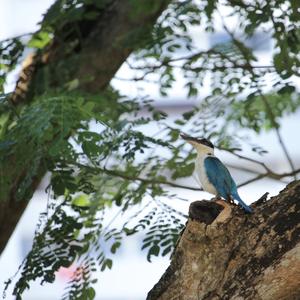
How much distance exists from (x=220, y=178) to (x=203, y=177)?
0.10 meters

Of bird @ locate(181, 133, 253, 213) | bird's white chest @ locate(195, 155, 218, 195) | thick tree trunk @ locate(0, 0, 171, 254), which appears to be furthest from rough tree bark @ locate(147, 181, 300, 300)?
thick tree trunk @ locate(0, 0, 171, 254)

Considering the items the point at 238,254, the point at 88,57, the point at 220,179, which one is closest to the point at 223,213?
the point at 238,254

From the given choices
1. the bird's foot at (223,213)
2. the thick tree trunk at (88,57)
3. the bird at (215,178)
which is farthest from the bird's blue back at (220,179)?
the thick tree trunk at (88,57)

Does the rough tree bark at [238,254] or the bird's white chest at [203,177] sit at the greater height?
the bird's white chest at [203,177]

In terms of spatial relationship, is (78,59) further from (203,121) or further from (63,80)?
(203,121)

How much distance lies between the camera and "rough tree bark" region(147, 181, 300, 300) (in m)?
3.35

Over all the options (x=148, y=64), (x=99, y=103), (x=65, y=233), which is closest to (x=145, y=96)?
(x=148, y=64)

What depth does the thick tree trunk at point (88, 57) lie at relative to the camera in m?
5.07

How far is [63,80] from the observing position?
204 inches

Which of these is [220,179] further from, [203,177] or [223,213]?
[223,213]

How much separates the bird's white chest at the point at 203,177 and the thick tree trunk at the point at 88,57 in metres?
1.18

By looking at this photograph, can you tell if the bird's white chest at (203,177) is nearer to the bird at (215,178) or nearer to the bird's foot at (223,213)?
the bird at (215,178)

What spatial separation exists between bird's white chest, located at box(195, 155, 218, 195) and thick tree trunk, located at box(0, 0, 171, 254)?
1185 mm

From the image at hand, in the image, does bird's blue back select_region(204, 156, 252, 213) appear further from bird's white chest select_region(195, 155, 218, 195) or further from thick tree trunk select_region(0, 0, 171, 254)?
thick tree trunk select_region(0, 0, 171, 254)
